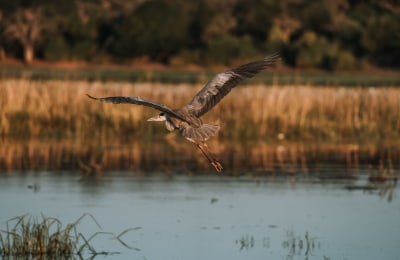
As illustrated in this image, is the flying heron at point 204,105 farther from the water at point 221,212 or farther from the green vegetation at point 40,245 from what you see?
the green vegetation at point 40,245

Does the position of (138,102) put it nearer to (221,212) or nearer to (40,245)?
(40,245)

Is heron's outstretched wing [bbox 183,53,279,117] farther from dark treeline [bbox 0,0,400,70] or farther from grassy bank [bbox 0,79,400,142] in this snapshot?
dark treeline [bbox 0,0,400,70]

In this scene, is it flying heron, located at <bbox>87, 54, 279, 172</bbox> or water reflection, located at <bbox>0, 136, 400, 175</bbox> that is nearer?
flying heron, located at <bbox>87, 54, 279, 172</bbox>

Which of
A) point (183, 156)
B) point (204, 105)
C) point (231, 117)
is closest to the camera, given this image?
point (204, 105)

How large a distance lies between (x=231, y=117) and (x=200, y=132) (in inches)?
393

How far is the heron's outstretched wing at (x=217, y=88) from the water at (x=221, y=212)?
1.16 meters

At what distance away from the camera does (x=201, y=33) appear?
53312 mm

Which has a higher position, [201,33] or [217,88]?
[201,33]

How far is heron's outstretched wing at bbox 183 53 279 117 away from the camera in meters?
10.8

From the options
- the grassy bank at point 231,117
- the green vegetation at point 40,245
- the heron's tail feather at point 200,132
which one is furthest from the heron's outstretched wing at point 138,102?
the grassy bank at point 231,117

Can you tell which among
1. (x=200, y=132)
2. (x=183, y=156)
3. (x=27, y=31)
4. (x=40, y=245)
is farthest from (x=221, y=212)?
(x=27, y=31)

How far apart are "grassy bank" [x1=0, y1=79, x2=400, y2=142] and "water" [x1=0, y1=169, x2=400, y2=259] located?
15.7ft

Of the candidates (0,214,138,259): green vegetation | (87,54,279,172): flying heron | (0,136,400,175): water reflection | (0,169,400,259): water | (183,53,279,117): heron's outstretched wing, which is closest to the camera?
(0,214,138,259): green vegetation

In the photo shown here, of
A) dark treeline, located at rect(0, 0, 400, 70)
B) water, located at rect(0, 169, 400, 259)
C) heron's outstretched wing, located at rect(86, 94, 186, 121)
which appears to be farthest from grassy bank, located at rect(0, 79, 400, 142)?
dark treeline, located at rect(0, 0, 400, 70)
